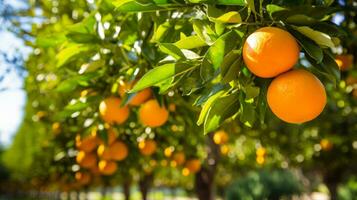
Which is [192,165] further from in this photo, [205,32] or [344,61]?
[205,32]

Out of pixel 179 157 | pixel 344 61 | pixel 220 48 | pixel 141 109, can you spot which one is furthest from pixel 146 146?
pixel 220 48

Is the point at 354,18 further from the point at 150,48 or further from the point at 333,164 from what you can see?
the point at 333,164

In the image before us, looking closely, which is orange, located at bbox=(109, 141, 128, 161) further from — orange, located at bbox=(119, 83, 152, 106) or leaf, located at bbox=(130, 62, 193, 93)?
leaf, located at bbox=(130, 62, 193, 93)

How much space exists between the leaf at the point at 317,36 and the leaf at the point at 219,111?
0.38 meters

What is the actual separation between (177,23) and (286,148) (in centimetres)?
571

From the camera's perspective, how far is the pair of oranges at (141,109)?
2.09 m

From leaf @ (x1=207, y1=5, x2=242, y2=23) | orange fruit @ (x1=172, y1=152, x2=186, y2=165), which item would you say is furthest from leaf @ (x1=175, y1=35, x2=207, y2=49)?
orange fruit @ (x1=172, y1=152, x2=186, y2=165)

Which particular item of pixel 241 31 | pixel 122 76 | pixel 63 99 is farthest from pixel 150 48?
pixel 63 99

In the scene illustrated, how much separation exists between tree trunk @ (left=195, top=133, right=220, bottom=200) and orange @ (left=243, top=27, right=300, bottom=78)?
344 cm

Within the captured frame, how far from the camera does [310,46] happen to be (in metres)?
1.33

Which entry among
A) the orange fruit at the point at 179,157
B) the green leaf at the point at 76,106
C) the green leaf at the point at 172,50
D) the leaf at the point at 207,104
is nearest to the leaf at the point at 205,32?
the green leaf at the point at 172,50

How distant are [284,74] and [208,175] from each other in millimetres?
4088

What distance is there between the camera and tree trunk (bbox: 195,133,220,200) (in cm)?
491

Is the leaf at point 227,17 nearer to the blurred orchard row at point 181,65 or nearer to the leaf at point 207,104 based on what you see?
the blurred orchard row at point 181,65
